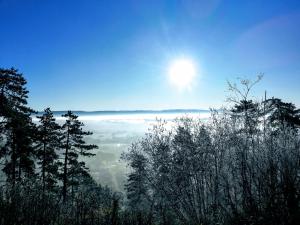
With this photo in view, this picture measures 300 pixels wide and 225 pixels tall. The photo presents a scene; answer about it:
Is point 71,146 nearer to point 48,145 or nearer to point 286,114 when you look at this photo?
point 48,145

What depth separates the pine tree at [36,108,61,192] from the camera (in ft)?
107

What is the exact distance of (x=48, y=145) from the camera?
111 ft

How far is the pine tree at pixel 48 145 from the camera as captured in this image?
Result: 32.5m

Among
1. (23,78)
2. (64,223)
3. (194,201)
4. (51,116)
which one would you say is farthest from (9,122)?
(194,201)

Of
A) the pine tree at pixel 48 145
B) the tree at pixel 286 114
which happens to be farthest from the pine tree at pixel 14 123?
the tree at pixel 286 114

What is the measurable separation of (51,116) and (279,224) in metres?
28.5

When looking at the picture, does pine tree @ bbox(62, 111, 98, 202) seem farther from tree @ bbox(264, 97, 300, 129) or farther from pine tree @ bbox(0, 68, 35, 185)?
tree @ bbox(264, 97, 300, 129)

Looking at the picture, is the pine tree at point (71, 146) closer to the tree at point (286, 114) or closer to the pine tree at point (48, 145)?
the pine tree at point (48, 145)

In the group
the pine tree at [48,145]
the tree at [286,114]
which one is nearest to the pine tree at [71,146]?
the pine tree at [48,145]

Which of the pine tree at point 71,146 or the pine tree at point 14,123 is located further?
the pine tree at point 71,146

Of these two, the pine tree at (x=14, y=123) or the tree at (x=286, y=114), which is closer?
the pine tree at (x=14, y=123)

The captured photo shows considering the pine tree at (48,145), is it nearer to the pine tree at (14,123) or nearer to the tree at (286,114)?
the pine tree at (14,123)

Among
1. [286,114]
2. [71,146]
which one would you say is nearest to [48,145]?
[71,146]

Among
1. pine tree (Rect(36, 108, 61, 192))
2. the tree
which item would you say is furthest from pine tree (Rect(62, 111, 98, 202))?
the tree
